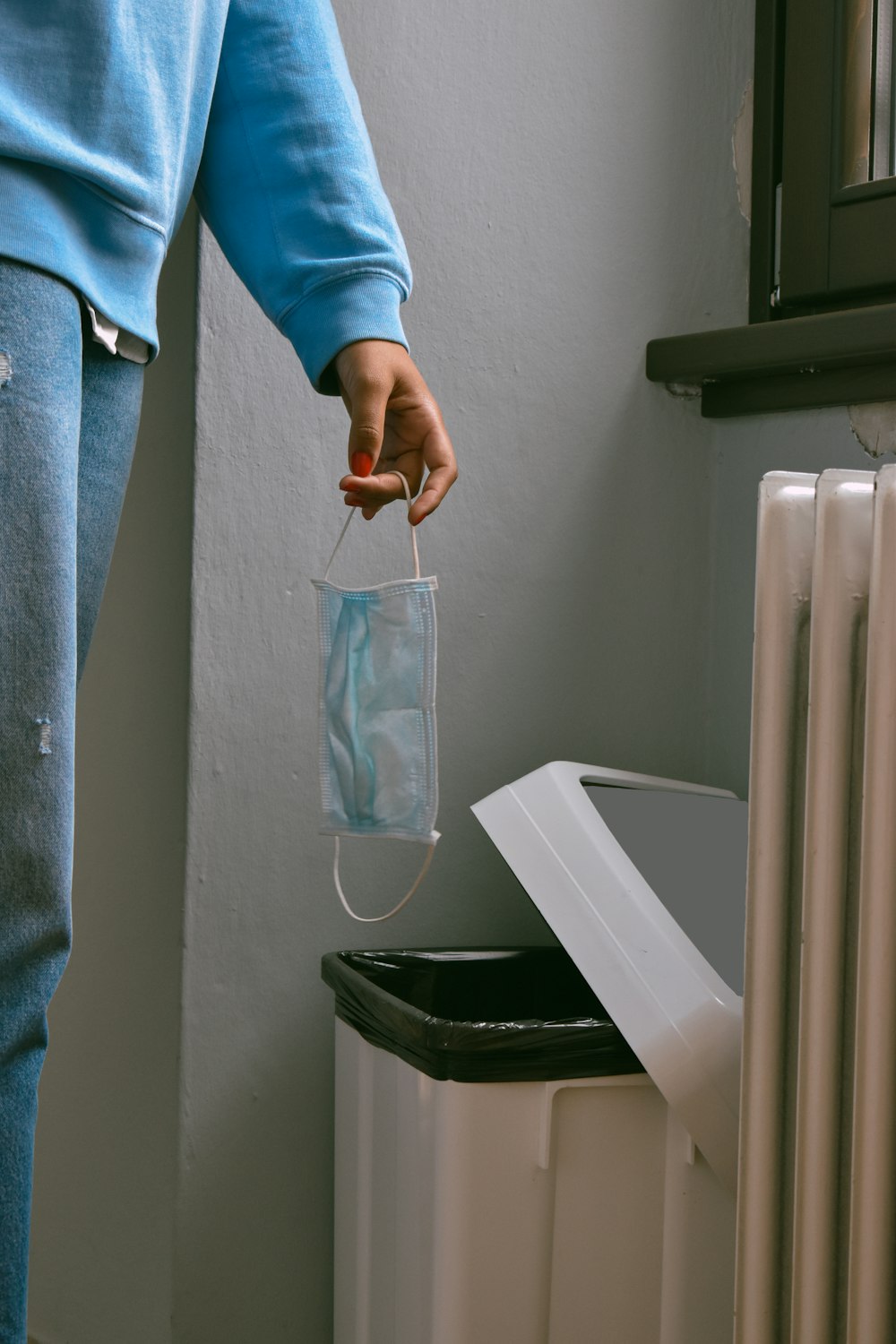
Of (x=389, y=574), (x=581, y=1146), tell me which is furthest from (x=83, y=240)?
(x=581, y=1146)

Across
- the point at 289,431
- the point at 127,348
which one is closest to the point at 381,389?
the point at 127,348

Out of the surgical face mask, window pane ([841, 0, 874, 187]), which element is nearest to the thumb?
the surgical face mask

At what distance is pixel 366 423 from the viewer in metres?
0.88

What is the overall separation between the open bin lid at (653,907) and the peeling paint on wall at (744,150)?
694 millimetres

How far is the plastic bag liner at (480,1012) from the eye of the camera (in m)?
0.93

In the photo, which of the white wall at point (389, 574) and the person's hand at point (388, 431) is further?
the white wall at point (389, 574)

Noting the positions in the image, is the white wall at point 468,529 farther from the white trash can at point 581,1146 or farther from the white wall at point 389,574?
the white trash can at point 581,1146

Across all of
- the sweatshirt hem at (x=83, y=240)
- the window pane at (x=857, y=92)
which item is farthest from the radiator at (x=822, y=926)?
the window pane at (x=857, y=92)

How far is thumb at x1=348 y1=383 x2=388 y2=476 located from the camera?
88 cm

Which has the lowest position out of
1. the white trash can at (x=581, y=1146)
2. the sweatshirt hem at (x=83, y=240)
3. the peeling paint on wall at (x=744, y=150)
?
the white trash can at (x=581, y=1146)

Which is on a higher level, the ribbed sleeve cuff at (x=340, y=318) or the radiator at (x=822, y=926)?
the ribbed sleeve cuff at (x=340, y=318)

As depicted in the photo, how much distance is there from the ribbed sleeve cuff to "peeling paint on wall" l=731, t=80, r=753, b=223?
717mm

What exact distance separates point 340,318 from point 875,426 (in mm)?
631

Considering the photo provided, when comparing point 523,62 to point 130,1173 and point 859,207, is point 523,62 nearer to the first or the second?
point 859,207
